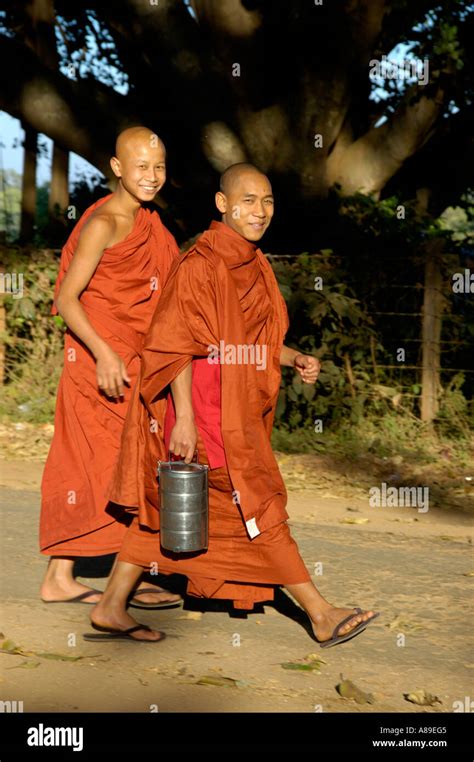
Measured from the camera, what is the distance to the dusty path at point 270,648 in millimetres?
4043

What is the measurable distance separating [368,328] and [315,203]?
9.63 ft

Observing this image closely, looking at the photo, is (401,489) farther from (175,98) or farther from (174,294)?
(175,98)

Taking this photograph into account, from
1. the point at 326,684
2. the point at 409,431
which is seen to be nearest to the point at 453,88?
the point at 409,431

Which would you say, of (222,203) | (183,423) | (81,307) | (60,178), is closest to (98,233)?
(81,307)

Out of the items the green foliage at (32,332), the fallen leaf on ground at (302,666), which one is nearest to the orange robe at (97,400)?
the fallen leaf on ground at (302,666)

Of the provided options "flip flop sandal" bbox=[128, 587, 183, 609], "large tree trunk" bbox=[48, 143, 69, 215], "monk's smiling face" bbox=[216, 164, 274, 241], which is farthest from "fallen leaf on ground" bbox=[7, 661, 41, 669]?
"large tree trunk" bbox=[48, 143, 69, 215]

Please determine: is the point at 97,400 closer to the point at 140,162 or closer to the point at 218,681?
the point at 140,162

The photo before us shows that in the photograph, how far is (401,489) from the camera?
8.23 m

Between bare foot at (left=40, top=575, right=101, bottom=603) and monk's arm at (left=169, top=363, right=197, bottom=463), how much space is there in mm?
1079

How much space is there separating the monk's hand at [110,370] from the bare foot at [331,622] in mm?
1278

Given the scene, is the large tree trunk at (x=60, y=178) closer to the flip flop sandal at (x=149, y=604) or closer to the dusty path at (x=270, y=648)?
the dusty path at (x=270, y=648)

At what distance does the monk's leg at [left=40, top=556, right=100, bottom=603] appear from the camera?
5254mm

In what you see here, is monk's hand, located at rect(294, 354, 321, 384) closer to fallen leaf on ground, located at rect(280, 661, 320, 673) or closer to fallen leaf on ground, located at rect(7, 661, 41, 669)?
fallen leaf on ground, located at rect(280, 661, 320, 673)

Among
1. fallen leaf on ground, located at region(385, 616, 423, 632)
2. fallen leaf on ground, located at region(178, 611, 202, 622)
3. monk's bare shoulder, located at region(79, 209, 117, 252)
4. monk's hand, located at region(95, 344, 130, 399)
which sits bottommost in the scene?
fallen leaf on ground, located at region(385, 616, 423, 632)
